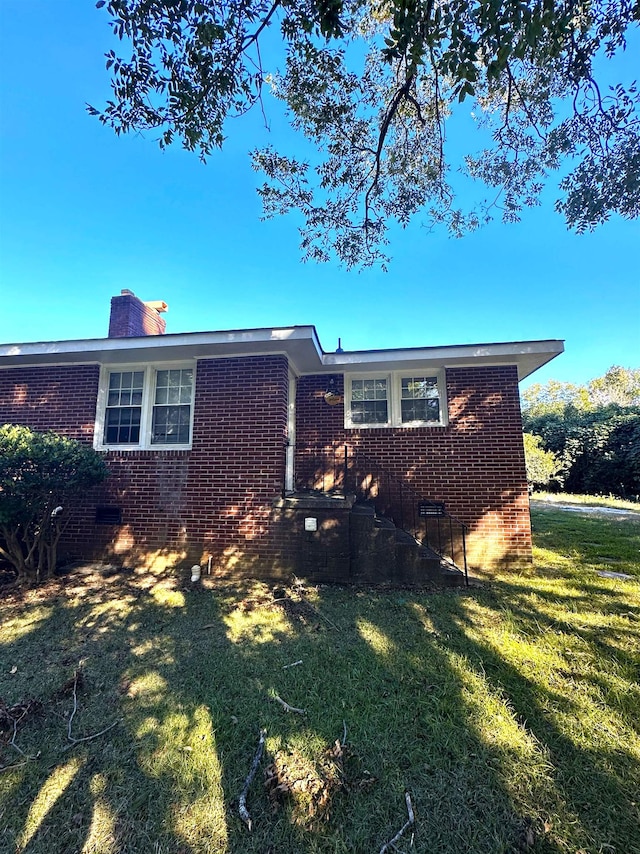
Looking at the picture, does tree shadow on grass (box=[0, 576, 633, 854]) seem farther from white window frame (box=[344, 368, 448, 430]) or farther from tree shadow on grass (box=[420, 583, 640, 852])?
white window frame (box=[344, 368, 448, 430])

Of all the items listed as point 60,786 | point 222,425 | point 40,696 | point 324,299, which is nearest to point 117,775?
point 60,786

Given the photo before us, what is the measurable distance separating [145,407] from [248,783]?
574 cm

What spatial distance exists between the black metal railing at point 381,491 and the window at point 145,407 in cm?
234

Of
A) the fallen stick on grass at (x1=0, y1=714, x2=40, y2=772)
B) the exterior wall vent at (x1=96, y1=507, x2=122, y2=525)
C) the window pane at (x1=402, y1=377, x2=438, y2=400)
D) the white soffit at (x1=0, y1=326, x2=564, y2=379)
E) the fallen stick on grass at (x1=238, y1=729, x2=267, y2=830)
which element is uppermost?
the white soffit at (x1=0, y1=326, x2=564, y2=379)

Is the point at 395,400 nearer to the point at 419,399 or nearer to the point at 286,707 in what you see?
the point at 419,399

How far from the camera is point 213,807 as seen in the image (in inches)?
77.5

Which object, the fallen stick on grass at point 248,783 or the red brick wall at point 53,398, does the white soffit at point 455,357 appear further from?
the fallen stick on grass at point 248,783

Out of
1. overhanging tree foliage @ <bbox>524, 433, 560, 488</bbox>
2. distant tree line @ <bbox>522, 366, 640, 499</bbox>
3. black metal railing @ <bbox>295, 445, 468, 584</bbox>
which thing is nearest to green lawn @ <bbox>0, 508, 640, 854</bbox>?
black metal railing @ <bbox>295, 445, 468, 584</bbox>

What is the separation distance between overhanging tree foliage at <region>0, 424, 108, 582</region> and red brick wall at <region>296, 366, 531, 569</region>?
4639 mm

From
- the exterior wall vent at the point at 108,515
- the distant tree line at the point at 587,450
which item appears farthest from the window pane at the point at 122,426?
the distant tree line at the point at 587,450

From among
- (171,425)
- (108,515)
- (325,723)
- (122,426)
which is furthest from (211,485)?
(325,723)

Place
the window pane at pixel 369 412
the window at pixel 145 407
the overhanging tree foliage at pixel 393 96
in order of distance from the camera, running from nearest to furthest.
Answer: the overhanging tree foliage at pixel 393 96 → the window at pixel 145 407 → the window pane at pixel 369 412

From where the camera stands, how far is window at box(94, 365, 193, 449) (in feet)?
21.3

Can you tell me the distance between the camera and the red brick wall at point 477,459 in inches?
251
